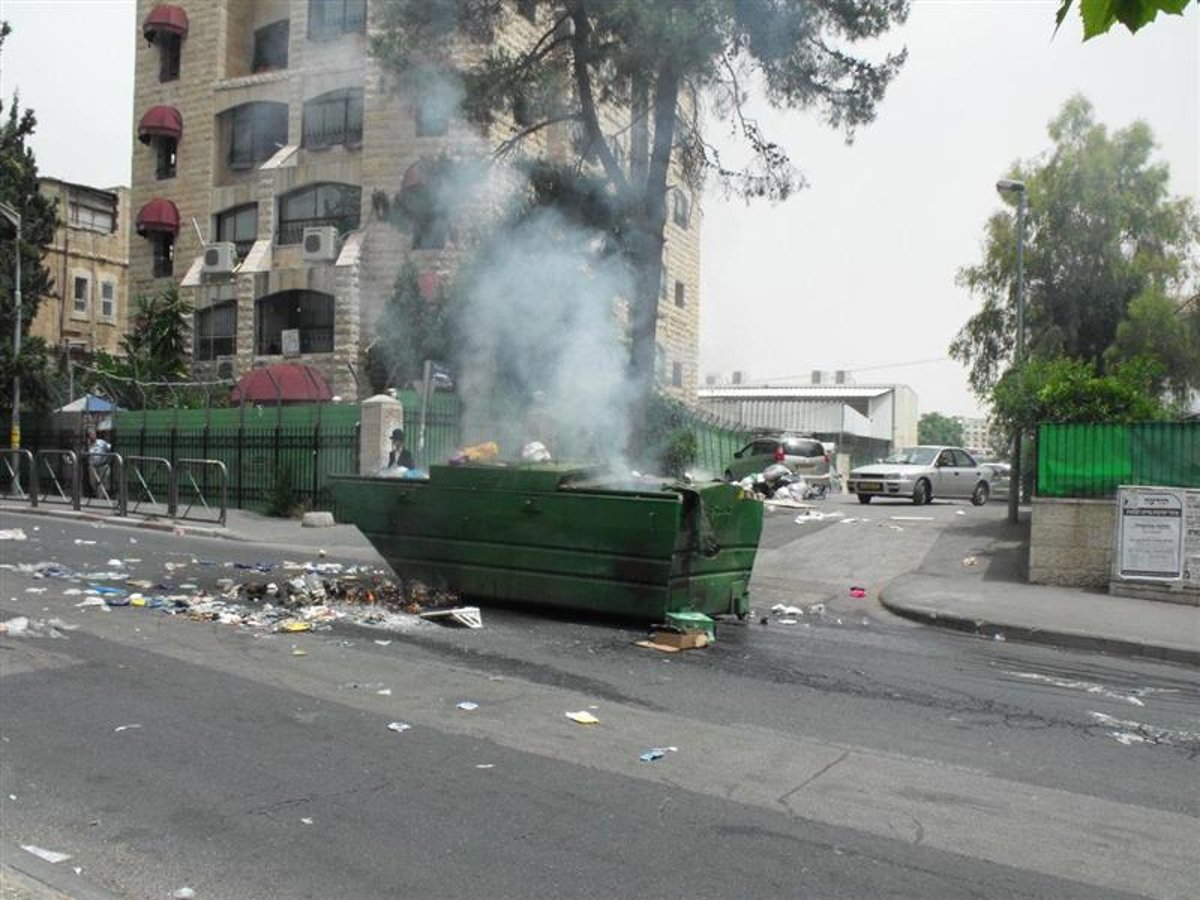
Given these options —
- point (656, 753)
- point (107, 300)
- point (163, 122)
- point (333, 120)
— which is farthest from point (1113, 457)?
point (107, 300)

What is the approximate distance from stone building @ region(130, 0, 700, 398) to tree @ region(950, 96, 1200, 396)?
9.07 m

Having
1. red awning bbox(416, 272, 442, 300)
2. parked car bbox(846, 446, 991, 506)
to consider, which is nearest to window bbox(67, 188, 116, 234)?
red awning bbox(416, 272, 442, 300)

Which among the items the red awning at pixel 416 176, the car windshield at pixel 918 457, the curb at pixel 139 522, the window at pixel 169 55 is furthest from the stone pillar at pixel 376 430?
the window at pixel 169 55

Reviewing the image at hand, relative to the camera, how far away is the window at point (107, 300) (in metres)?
36.3

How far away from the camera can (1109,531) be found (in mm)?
10891

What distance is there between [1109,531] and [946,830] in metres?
8.12

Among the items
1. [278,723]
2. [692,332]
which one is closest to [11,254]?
[692,332]

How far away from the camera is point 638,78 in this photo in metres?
13.5

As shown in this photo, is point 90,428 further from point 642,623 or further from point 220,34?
point 642,623

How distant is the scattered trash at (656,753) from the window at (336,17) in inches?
584

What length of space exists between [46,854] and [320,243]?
71.8 ft

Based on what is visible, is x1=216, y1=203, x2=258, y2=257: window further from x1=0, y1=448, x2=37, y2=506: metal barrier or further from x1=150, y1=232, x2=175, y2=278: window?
x1=0, y1=448, x2=37, y2=506: metal barrier

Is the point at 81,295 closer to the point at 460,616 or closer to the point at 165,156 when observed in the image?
the point at 165,156

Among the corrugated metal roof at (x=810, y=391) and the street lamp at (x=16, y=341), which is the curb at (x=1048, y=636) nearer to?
the street lamp at (x=16, y=341)
